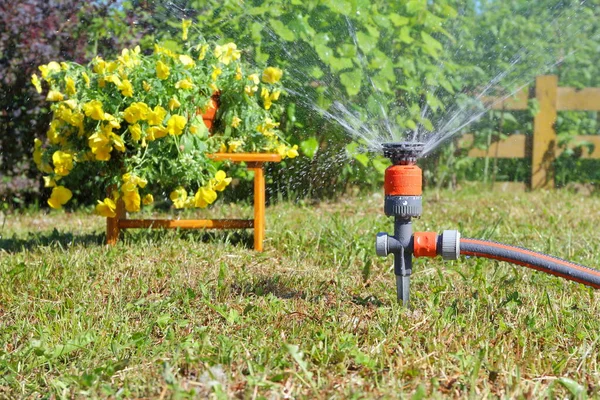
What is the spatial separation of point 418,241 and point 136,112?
123cm

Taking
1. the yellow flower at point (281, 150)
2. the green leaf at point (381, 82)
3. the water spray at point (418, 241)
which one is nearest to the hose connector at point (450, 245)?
the water spray at point (418, 241)

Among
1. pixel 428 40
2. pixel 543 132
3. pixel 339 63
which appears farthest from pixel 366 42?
pixel 543 132

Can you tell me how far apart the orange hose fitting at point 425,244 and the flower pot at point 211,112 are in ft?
4.45

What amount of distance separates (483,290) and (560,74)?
5.07m

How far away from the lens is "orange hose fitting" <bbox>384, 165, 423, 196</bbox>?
2039 millimetres

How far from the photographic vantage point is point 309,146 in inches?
175

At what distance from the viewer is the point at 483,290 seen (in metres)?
2.42

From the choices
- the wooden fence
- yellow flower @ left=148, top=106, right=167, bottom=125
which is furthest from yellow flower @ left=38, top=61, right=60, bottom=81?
the wooden fence

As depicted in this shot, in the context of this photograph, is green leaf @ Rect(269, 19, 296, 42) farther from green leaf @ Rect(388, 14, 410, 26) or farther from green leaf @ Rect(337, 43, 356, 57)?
green leaf @ Rect(388, 14, 410, 26)

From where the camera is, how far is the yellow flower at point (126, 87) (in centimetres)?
279

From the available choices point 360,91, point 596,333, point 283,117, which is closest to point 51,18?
point 283,117

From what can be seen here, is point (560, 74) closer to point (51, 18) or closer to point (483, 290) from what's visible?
point (51, 18)

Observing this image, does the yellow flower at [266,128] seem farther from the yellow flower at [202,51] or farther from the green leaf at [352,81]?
the green leaf at [352,81]

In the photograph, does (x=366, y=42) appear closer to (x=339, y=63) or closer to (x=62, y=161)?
(x=339, y=63)
